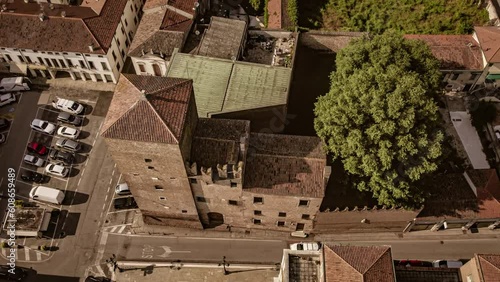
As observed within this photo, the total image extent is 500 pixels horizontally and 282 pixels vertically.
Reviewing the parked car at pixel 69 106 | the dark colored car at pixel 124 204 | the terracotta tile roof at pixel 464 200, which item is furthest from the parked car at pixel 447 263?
the parked car at pixel 69 106

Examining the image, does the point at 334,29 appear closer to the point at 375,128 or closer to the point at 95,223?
the point at 375,128

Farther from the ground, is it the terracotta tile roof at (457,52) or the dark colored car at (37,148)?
the terracotta tile roof at (457,52)

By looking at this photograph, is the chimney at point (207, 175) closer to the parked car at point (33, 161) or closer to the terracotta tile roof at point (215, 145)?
the terracotta tile roof at point (215, 145)

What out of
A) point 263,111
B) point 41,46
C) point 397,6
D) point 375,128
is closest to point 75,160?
point 41,46

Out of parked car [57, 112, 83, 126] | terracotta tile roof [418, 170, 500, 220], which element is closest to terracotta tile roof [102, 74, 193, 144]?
parked car [57, 112, 83, 126]

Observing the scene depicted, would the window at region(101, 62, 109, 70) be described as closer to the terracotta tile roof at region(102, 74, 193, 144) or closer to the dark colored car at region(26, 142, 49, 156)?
the dark colored car at region(26, 142, 49, 156)

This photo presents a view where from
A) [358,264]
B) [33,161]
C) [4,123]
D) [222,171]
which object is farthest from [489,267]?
[4,123]
